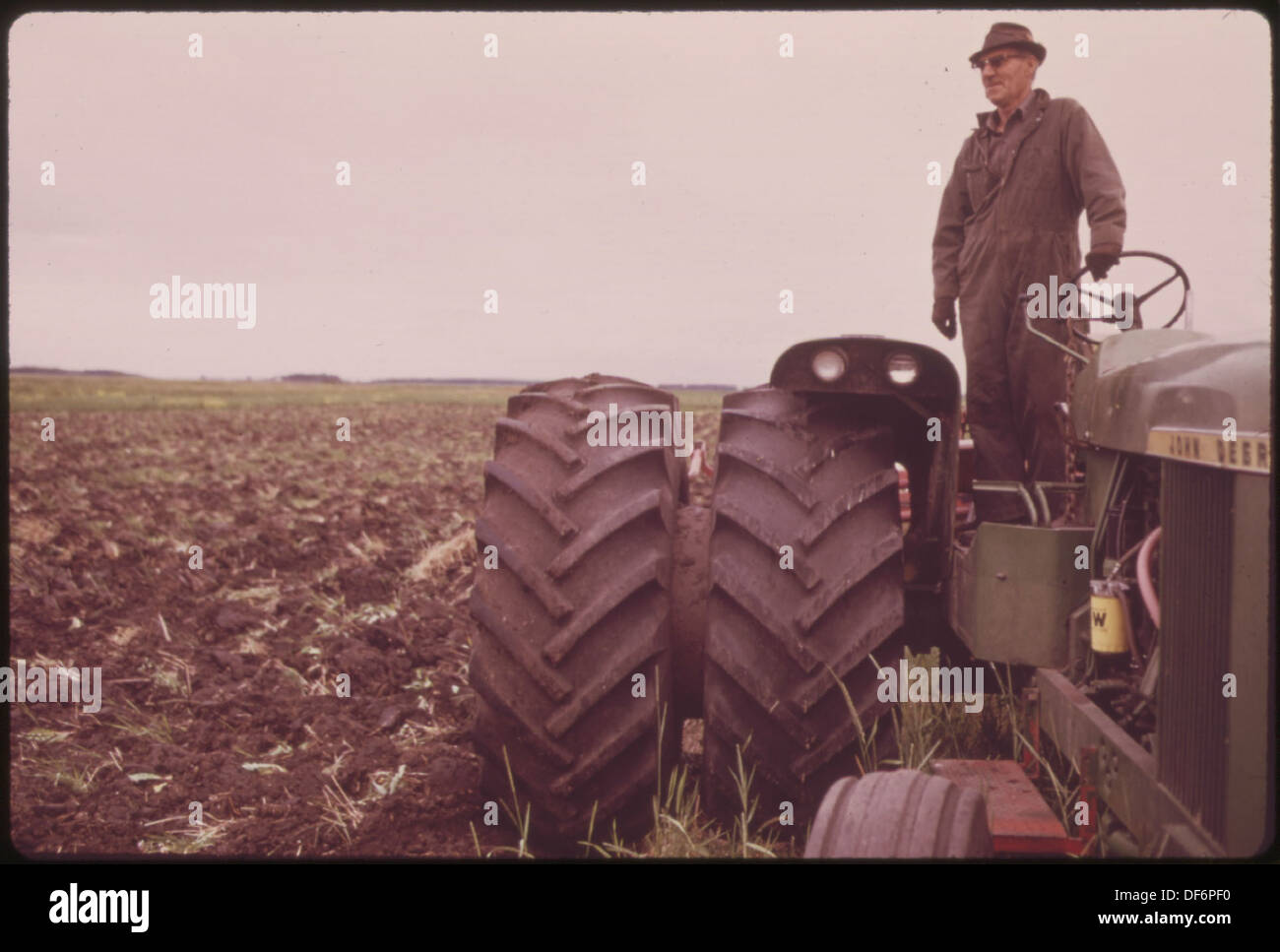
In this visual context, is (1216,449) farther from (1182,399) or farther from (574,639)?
(574,639)

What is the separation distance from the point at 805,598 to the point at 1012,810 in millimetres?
615

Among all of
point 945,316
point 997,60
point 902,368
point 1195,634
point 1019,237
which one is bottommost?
point 1195,634

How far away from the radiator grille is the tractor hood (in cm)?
6

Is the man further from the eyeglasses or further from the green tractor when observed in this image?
the green tractor

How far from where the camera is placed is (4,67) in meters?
2.66

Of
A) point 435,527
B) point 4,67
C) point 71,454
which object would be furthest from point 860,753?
point 71,454

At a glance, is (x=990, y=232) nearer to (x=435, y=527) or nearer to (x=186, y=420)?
(x=435, y=527)

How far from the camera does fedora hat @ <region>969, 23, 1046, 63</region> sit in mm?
4105

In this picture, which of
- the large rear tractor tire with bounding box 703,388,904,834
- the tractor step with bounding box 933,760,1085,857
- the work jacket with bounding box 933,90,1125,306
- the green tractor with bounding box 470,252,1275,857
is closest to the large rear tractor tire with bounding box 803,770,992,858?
the green tractor with bounding box 470,252,1275,857

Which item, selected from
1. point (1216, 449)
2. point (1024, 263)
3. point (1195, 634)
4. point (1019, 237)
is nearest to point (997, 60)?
point (1019, 237)

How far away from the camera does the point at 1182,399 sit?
2.06 metres

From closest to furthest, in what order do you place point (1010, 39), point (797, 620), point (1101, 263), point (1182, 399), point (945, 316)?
point (1182, 399) < point (797, 620) < point (1101, 263) < point (1010, 39) < point (945, 316)

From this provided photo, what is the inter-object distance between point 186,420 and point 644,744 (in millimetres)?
21735

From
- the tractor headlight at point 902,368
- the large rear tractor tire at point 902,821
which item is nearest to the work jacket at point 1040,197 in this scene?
the tractor headlight at point 902,368
